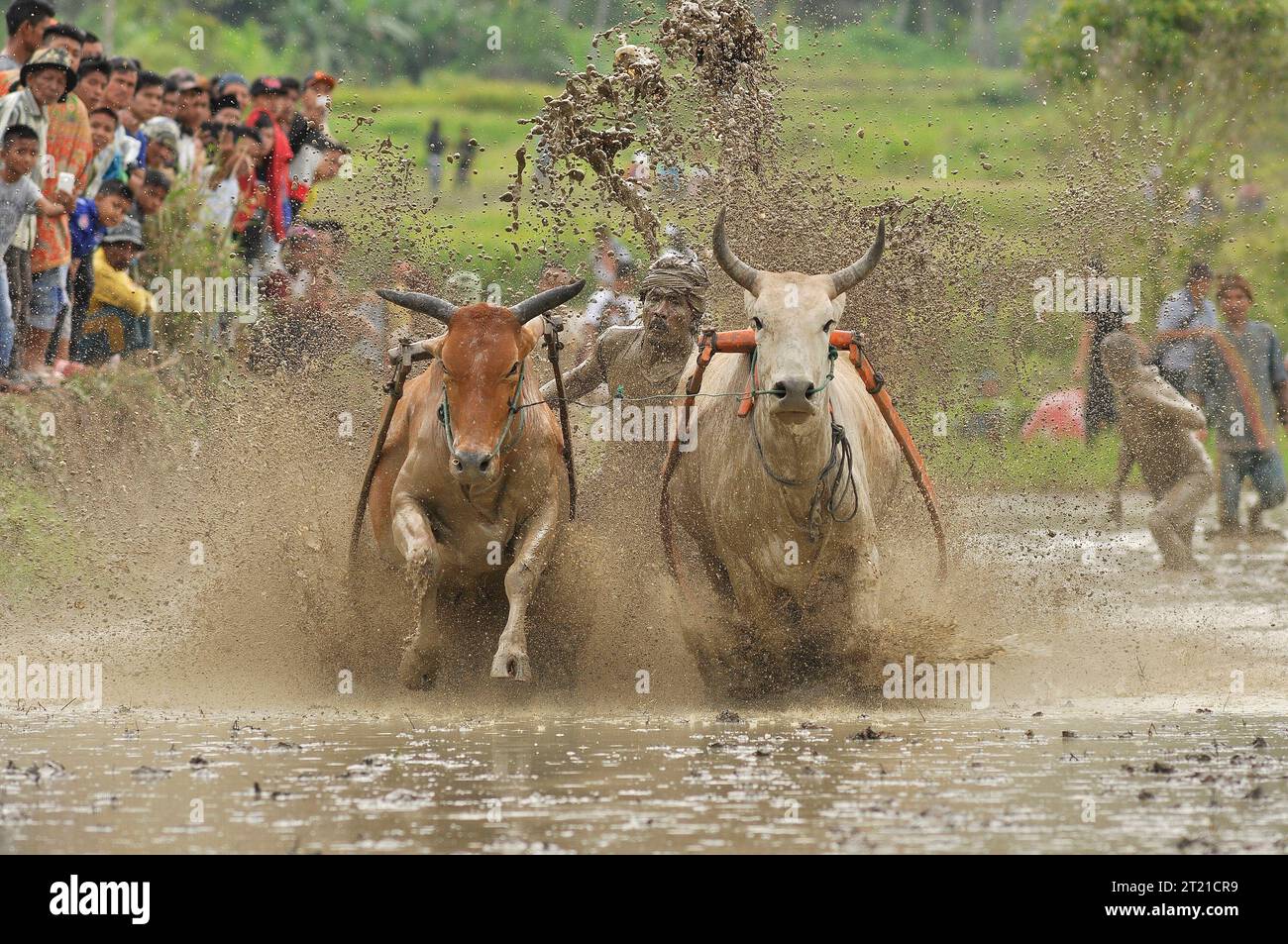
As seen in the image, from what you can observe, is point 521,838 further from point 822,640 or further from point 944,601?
point 944,601

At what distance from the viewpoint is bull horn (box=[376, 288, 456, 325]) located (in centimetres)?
977

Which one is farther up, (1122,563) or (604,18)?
(604,18)

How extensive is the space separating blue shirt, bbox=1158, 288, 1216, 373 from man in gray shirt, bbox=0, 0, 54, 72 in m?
7.69

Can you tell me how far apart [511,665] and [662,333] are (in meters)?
2.15

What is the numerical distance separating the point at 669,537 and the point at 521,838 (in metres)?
3.52

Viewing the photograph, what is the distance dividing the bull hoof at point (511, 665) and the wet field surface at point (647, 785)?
0.22 meters

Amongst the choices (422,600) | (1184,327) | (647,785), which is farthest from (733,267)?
(1184,327)

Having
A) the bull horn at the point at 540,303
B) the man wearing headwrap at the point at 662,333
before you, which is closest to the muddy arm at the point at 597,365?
the man wearing headwrap at the point at 662,333

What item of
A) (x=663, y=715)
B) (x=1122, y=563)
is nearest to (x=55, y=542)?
(x=663, y=715)

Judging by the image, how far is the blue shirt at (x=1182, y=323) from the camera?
15.9 m

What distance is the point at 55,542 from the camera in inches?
513

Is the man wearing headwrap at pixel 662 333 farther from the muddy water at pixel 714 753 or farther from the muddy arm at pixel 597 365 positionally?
the muddy water at pixel 714 753

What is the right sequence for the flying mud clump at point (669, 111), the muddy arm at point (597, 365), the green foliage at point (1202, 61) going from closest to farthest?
the muddy arm at point (597, 365), the flying mud clump at point (669, 111), the green foliage at point (1202, 61)

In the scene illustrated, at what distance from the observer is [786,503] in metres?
9.45
